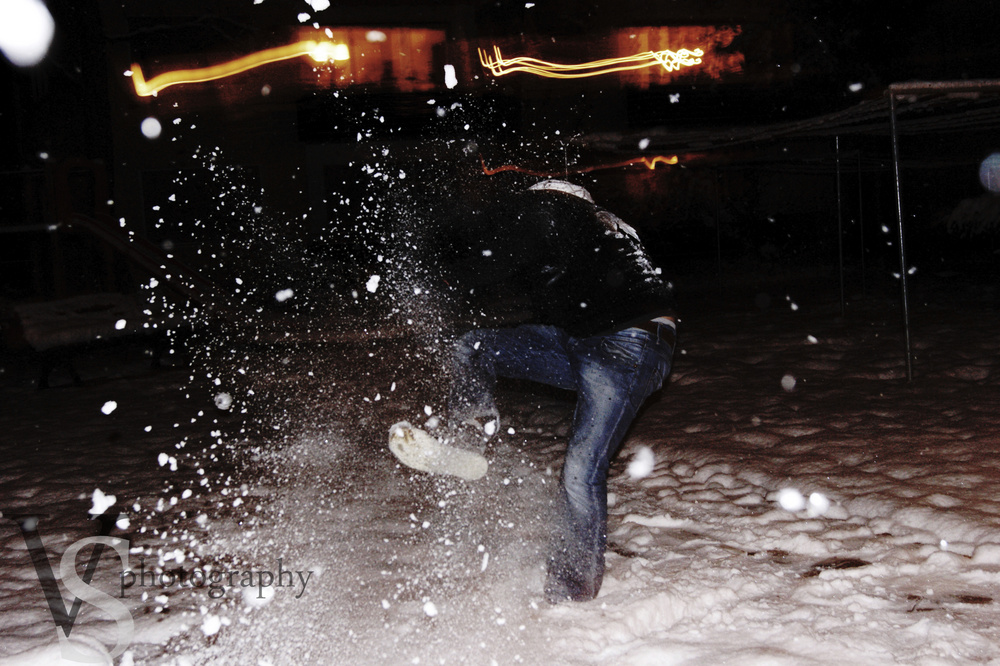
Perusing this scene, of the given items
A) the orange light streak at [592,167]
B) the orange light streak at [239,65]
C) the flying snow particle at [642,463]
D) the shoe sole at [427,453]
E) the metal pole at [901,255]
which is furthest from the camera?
the orange light streak at [239,65]

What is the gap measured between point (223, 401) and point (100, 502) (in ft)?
8.33

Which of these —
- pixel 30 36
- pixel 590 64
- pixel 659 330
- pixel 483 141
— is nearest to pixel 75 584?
pixel 659 330

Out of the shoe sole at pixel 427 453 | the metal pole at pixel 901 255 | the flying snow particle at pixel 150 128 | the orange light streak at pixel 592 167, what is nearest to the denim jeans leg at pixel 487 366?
the shoe sole at pixel 427 453

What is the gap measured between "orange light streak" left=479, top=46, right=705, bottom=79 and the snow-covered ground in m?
11.3

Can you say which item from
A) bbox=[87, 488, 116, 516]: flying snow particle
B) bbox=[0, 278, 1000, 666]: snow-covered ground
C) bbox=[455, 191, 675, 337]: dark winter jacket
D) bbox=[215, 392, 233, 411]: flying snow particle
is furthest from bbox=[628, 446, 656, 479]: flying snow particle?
bbox=[215, 392, 233, 411]: flying snow particle

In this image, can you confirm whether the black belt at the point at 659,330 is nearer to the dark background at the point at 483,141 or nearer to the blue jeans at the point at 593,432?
the blue jeans at the point at 593,432

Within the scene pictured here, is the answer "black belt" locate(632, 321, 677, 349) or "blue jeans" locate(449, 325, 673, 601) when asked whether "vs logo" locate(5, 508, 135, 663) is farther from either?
"black belt" locate(632, 321, 677, 349)

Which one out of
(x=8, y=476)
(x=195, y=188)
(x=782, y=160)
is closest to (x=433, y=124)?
(x=195, y=188)

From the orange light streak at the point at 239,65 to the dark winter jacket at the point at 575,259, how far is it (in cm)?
1450

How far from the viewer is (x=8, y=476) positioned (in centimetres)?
473

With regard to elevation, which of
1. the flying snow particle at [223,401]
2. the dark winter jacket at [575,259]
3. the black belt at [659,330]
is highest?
the dark winter jacket at [575,259]

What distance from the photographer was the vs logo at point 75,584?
2652mm

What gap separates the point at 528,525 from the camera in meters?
3.52

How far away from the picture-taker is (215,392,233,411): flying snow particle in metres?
6.48
